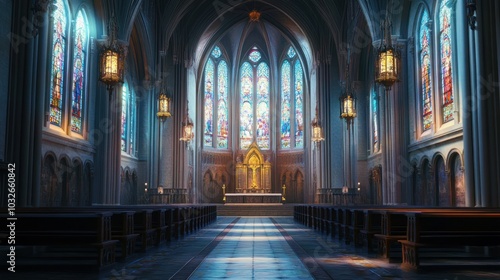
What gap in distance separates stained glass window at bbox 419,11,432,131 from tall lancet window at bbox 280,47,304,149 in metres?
23.3

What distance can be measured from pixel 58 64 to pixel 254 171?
2429 centimetres

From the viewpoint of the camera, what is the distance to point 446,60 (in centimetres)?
2048

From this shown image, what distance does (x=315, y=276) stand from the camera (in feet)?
24.2

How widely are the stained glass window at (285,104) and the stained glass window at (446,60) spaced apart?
26648mm

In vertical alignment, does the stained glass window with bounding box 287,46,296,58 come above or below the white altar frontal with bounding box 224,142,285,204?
above

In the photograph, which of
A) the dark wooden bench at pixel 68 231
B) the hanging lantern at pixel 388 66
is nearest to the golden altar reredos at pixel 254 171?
the hanging lantern at pixel 388 66

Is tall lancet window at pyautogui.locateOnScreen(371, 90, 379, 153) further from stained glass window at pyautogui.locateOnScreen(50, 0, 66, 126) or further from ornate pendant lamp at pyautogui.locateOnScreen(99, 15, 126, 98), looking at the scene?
ornate pendant lamp at pyautogui.locateOnScreen(99, 15, 126, 98)

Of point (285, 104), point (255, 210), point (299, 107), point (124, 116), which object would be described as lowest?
point (255, 210)

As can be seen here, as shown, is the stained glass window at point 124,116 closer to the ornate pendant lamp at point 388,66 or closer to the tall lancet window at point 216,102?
the tall lancet window at point 216,102

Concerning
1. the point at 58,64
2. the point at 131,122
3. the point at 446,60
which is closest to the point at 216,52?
the point at 131,122

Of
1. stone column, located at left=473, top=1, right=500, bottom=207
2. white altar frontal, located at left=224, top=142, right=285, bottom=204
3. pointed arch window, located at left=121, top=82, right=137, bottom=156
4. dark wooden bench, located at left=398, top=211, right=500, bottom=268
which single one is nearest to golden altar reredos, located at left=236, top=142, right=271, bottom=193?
white altar frontal, located at left=224, top=142, right=285, bottom=204

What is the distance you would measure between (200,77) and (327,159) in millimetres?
13765

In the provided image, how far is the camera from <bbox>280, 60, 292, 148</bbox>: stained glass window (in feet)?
155

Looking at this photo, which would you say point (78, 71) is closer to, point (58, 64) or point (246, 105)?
point (58, 64)
